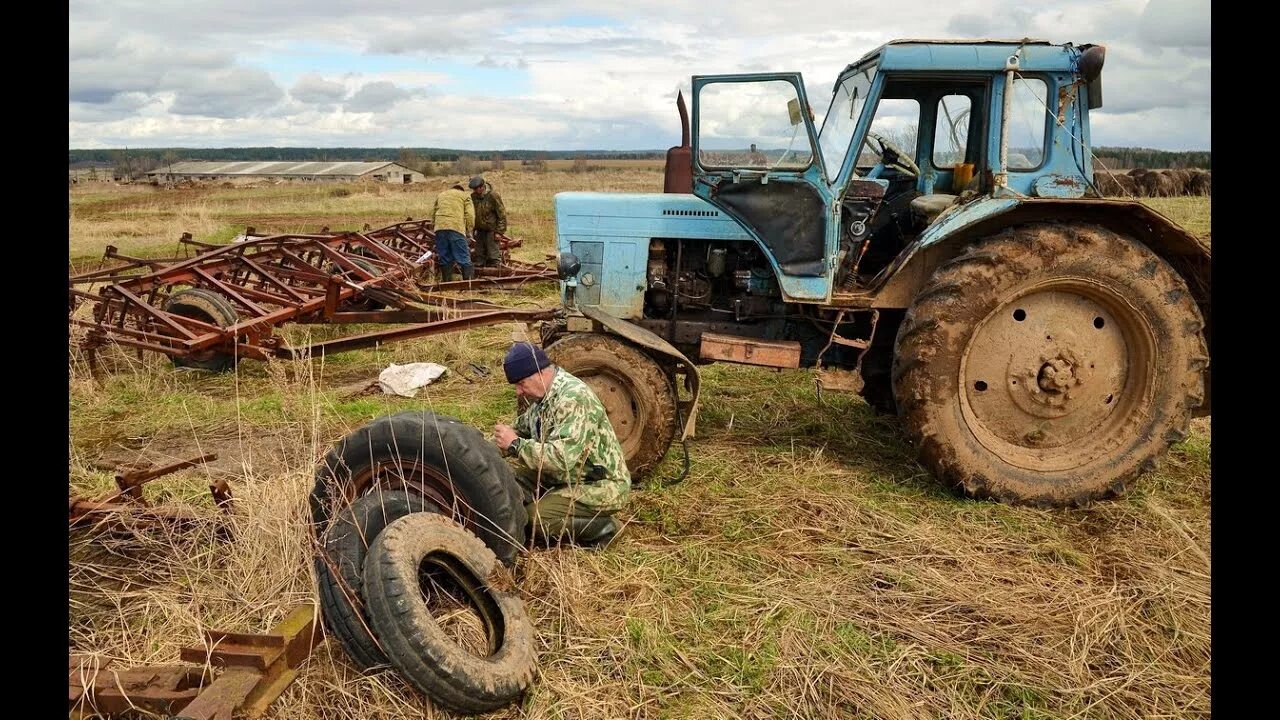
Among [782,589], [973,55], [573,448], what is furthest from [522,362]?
[973,55]

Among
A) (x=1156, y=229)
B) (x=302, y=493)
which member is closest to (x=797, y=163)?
(x=1156, y=229)

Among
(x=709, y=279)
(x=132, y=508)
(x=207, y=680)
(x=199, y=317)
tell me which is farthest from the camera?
(x=199, y=317)

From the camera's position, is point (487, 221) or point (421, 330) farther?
point (487, 221)

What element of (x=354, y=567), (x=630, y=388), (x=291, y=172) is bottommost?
(x=354, y=567)

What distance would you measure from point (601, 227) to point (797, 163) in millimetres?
1342

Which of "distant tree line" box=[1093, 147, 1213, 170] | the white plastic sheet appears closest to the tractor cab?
the white plastic sheet

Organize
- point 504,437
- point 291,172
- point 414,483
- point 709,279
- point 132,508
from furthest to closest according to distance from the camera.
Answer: point 291,172 < point 709,279 < point 504,437 < point 132,508 < point 414,483

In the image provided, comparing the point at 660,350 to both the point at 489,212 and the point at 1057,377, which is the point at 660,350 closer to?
the point at 1057,377

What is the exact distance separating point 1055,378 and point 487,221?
873 cm

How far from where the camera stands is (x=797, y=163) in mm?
4848

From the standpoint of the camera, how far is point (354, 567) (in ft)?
10.1

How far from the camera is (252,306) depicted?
7145mm

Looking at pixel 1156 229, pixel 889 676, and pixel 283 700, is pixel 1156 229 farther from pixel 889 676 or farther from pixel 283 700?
pixel 283 700

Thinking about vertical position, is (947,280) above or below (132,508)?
above
